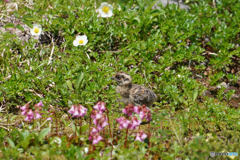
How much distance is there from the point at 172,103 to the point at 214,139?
51.4 inches

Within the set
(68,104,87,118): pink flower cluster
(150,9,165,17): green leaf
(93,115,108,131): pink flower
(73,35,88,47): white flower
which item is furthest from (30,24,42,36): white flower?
(93,115,108,131): pink flower

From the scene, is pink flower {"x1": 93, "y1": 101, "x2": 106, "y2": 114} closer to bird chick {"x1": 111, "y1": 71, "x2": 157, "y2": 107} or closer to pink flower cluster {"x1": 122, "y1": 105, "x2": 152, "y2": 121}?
pink flower cluster {"x1": 122, "y1": 105, "x2": 152, "y2": 121}

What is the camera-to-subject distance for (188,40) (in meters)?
7.16

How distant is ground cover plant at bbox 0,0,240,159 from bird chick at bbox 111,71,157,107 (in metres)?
0.17

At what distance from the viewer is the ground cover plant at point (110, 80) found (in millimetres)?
3561

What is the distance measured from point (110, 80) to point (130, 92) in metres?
0.49

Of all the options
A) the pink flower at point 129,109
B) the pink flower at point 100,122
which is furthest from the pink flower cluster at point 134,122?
the pink flower at point 100,122

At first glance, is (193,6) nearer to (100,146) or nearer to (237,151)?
(237,151)

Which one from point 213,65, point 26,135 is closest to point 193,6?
point 213,65

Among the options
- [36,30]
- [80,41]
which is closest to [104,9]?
[80,41]

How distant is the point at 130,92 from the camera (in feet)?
16.4

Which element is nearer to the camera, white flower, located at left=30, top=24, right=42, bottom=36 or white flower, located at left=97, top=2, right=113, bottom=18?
white flower, located at left=30, top=24, right=42, bottom=36

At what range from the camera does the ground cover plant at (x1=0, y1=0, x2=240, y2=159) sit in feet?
11.7

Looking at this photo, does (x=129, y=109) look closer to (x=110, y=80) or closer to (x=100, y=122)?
(x=100, y=122)
